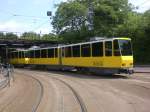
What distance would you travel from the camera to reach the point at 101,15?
225 ft

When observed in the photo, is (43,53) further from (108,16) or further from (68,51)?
(108,16)

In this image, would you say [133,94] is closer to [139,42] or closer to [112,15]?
[139,42]

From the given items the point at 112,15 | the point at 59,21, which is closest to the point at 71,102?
the point at 112,15

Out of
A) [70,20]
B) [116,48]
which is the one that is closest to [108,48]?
[116,48]

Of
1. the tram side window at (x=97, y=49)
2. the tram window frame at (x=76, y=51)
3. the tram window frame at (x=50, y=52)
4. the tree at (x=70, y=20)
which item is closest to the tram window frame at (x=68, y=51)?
the tram window frame at (x=76, y=51)

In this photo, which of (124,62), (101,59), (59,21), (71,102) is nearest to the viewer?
(71,102)

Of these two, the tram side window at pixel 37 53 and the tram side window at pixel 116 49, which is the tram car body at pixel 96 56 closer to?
the tram side window at pixel 116 49

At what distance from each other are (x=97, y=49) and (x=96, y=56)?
23.3 inches

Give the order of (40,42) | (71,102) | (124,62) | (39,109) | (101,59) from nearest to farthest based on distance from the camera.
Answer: (39,109), (71,102), (124,62), (101,59), (40,42)

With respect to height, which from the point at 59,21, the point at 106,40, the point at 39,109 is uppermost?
the point at 59,21

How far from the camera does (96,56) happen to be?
110 ft

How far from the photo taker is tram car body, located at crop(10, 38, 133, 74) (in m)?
30.5

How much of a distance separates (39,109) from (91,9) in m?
57.1

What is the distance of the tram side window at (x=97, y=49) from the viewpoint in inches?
1278
